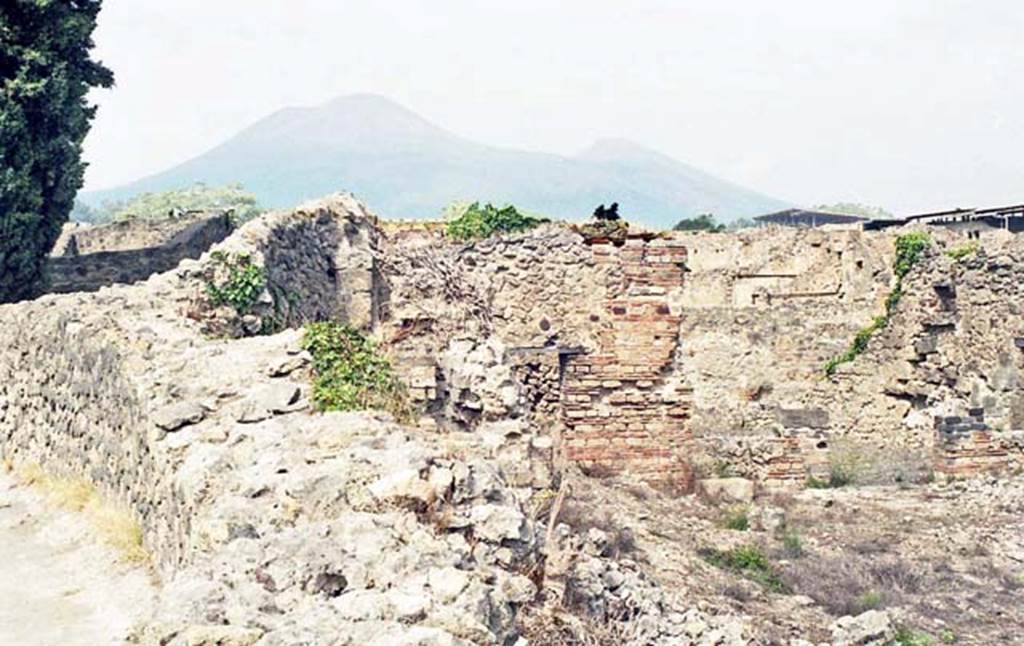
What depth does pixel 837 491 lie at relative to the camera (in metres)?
16.8

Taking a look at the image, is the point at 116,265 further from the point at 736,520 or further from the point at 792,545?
the point at 792,545

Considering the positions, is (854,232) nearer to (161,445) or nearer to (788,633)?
(788,633)

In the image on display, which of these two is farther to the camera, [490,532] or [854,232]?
[854,232]

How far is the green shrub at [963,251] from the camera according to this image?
23234 millimetres

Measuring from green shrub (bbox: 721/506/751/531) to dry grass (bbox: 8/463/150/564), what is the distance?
7.83 metres

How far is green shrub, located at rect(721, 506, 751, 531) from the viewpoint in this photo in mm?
14055

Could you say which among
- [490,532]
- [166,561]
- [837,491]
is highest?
[490,532]

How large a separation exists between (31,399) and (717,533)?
7.90m

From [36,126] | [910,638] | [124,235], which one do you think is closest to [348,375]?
[910,638]

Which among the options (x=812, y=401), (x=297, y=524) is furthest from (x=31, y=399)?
(x=812, y=401)

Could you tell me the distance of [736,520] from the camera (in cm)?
1418

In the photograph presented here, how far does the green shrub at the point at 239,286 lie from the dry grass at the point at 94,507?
7.39 ft

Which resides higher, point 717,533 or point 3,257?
point 3,257

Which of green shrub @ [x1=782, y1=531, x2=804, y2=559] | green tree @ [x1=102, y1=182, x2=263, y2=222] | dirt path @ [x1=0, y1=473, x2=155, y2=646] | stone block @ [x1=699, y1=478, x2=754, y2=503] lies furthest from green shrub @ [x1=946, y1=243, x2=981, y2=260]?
green tree @ [x1=102, y1=182, x2=263, y2=222]
